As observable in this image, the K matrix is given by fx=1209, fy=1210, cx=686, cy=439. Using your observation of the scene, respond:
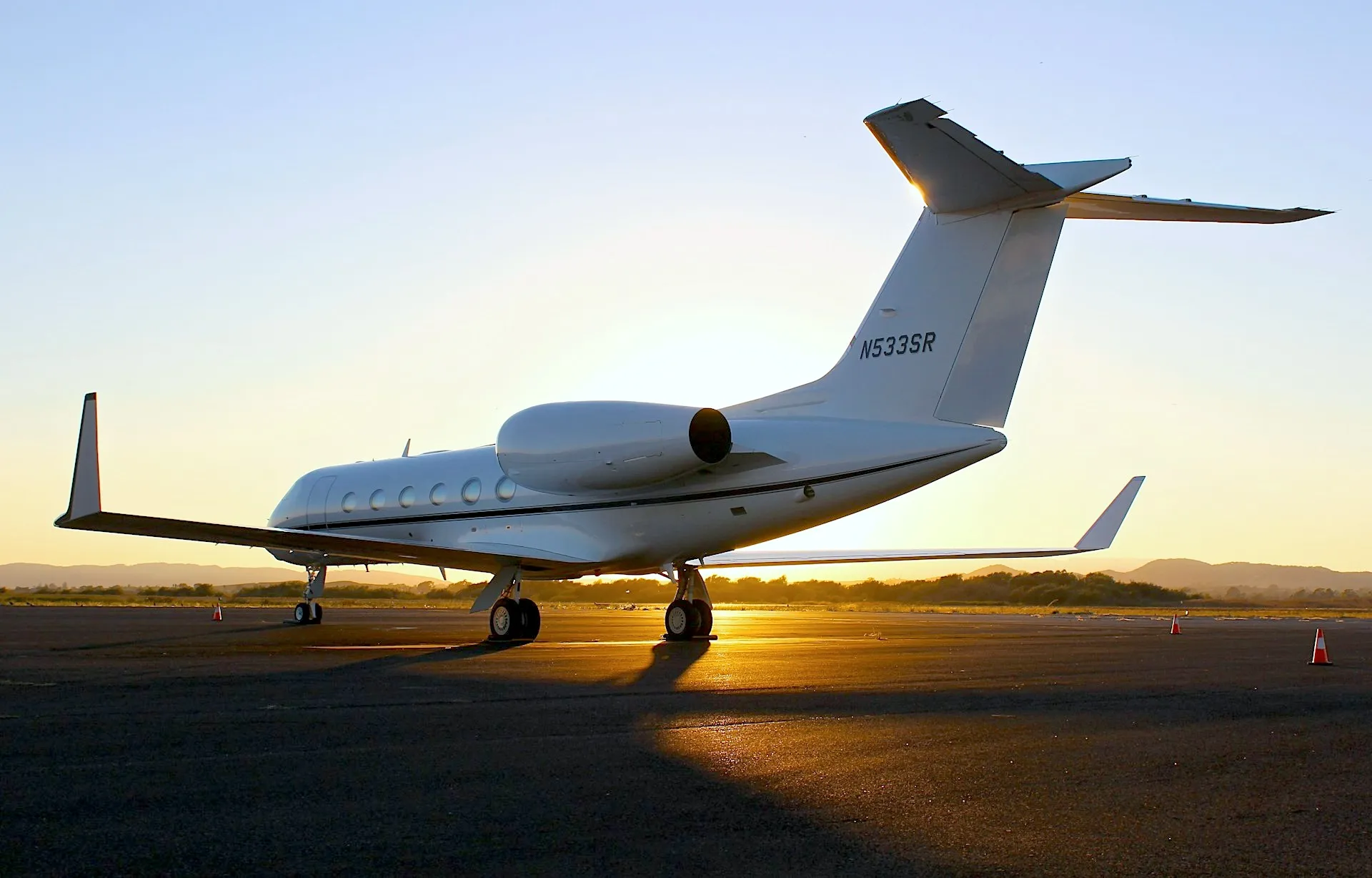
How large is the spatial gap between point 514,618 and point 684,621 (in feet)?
8.35

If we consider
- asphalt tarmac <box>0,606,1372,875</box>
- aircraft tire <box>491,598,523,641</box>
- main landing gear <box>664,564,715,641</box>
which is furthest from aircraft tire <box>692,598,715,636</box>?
asphalt tarmac <box>0,606,1372,875</box>

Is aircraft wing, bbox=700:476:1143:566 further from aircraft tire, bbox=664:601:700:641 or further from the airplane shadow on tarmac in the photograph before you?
the airplane shadow on tarmac

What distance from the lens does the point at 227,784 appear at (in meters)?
5.36

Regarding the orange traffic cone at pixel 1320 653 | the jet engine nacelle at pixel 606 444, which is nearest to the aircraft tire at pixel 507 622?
the jet engine nacelle at pixel 606 444

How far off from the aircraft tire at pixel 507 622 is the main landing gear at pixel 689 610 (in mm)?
2197

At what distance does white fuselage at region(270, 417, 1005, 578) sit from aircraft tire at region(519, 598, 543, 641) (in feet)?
2.05

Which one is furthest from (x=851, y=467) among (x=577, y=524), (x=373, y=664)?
(x=373, y=664)

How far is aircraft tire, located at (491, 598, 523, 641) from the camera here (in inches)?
681

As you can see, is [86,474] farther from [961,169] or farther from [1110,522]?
[1110,522]

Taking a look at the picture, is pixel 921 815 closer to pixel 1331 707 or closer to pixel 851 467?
pixel 1331 707

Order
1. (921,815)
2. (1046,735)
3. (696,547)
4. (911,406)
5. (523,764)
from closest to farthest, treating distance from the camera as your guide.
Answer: (921,815), (523,764), (1046,735), (911,406), (696,547)

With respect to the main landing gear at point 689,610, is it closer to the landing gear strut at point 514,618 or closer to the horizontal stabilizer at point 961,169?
the landing gear strut at point 514,618

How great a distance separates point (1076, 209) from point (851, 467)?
388 centimetres

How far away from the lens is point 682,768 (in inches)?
233
